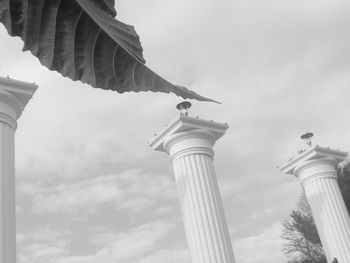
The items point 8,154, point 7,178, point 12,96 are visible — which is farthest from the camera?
point 12,96

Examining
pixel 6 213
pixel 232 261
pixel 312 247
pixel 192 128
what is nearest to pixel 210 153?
pixel 192 128

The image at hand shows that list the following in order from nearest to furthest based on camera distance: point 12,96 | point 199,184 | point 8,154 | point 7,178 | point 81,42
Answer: point 81,42, point 7,178, point 8,154, point 12,96, point 199,184

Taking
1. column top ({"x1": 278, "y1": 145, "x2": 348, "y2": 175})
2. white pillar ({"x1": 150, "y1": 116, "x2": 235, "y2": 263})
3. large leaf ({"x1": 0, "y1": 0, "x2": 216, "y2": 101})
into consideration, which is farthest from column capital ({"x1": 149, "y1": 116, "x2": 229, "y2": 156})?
large leaf ({"x1": 0, "y1": 0, "x2": 216, "y2": 101})

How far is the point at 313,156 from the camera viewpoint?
13508 millimetres

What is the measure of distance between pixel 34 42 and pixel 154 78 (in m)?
0.23

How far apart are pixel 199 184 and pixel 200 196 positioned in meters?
0.26

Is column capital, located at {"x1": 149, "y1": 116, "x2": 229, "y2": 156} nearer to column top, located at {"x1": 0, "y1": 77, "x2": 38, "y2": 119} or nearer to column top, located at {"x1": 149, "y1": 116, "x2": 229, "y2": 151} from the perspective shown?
column top, located at {"x1": 149, "y1": 116, "x2": 229, "y2": 151}

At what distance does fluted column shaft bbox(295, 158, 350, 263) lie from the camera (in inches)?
505

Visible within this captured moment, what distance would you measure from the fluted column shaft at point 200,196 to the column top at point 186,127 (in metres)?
0.10

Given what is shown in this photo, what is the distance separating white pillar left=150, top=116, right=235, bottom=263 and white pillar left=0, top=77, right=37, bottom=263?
3532 millimetres

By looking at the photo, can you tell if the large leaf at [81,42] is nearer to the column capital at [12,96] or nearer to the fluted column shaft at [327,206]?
the column capital at [12,96]

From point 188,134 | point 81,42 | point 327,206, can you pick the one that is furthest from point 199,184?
point 81,42

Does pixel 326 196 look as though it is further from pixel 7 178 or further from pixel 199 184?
pixel 7 178

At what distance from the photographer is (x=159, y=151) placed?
11555 mm
